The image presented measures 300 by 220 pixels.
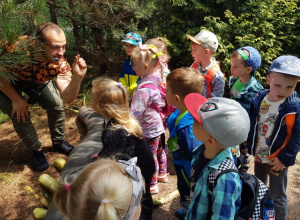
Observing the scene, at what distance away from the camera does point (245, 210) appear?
1475 mm

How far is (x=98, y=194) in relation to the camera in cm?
117

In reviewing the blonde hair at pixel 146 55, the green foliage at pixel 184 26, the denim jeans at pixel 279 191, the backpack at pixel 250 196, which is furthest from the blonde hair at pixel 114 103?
the green foliage at pixel 184 26

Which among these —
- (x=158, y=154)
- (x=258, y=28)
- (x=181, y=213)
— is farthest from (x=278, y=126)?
(x=258, y=28)

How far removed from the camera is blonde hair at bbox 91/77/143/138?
213 centimetres

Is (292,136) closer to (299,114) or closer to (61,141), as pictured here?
(299,114)

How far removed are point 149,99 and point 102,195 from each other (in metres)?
1.58

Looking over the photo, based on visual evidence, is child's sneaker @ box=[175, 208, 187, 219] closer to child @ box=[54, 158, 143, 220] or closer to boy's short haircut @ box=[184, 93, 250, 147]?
boy's short haircut @ box=[184, 93, 250, 147]

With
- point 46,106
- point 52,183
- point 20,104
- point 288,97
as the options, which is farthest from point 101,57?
point 288,97

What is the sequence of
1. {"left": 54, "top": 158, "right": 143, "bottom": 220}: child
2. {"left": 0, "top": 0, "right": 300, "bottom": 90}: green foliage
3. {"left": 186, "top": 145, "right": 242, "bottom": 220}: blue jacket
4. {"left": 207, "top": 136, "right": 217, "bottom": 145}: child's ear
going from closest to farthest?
1. {"left": 54, "top": 158, "right": 143, "bottom": 220}: child
2. {"left": 186, "top": 145, "right": 242, "bottom": 220}: blue jacket
3. {"left": 207, "top": 136, "right": 217, "bottom": 145}: child's ear
4. {"left": 0, "top": 0, "right": 300, "bottom": 90}: green foliage

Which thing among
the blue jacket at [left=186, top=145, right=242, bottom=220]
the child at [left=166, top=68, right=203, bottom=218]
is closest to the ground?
the child at [left=166, top=68, right=203, bottom=218]

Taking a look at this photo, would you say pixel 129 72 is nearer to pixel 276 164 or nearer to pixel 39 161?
pixel 39 161

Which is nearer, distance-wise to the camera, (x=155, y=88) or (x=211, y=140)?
(x=211, y=140)

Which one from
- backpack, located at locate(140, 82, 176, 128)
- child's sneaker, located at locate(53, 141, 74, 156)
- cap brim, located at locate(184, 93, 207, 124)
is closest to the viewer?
cap brim, located at locate(184, 93, 207, 124)

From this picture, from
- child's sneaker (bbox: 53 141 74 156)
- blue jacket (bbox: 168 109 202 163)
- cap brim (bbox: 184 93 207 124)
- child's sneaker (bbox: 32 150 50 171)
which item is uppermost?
cap brim (bbox: 184 93 207 124)
